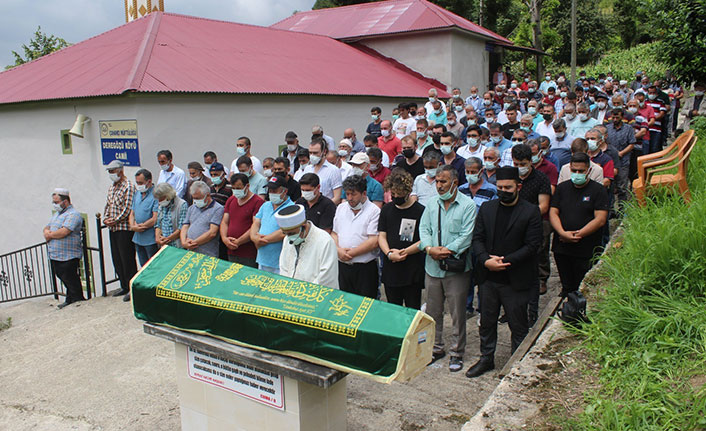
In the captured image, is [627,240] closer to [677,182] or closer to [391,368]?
[677,182]

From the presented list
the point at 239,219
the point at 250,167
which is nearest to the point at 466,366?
the point at 239,219

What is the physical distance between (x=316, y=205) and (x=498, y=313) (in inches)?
97.0

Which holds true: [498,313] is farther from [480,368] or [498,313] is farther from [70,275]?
[70,275]

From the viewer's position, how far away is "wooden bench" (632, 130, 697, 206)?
19.1ft

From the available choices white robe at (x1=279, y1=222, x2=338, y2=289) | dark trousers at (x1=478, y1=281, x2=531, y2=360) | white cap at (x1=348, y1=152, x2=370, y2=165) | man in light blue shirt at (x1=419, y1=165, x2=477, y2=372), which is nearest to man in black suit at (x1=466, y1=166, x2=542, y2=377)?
dark trousers at (x1=478, y1=281, x2=531, y2=360)

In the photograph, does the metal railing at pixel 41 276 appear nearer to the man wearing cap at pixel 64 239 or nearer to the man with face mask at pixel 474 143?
the man wearing cap at pixel 64 239

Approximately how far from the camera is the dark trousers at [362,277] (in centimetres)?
625

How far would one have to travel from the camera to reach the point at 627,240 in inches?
200

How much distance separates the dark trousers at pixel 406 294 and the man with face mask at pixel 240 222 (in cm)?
218

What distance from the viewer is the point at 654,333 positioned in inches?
146

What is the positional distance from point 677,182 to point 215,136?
1115cm

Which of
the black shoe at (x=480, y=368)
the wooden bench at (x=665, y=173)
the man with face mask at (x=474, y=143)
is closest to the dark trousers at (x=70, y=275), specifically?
the man with face mask at (x=474, y=143)

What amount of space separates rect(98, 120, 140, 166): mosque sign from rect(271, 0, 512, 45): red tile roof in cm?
1451

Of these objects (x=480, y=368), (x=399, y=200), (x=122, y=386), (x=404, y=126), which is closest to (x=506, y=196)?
(x=399, y=200)
